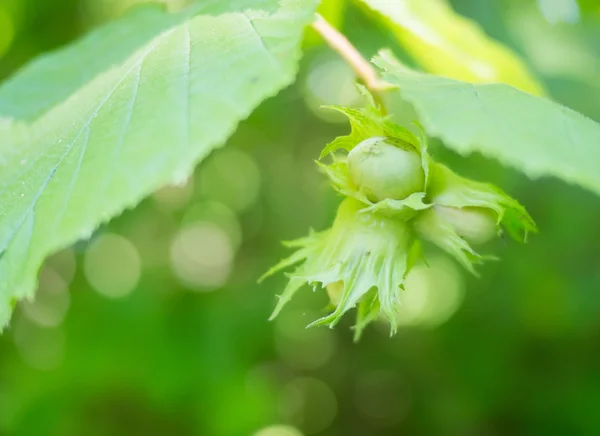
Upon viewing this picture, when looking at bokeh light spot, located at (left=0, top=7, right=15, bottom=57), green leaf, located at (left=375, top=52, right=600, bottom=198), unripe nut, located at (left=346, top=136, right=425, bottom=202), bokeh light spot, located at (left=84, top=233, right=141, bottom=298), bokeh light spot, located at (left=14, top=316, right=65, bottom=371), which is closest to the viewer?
green leaf, located at (left=375, top=52, right=600, bottom=198)

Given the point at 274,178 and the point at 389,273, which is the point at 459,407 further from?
the point at 389,273

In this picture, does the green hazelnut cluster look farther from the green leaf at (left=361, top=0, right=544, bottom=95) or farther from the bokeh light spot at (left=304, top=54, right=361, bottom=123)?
the bokeh light spot at (left=304, top=54, right=361, bottom=123)

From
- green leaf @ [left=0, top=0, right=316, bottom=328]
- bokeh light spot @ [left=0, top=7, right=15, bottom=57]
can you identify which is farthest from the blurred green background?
green leaf @ [left=0, top=0, right=316, bottom=328]

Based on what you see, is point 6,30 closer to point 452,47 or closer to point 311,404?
point 452,47

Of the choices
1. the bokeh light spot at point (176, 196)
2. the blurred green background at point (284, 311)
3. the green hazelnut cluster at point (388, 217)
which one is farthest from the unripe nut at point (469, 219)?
the bokeh light spot at point (176, 196)

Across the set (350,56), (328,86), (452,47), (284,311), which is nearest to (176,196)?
(284,311)

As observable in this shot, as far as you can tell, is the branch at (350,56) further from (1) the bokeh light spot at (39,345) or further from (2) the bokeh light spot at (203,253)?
(2) the bokeh light spot at (203,253)
